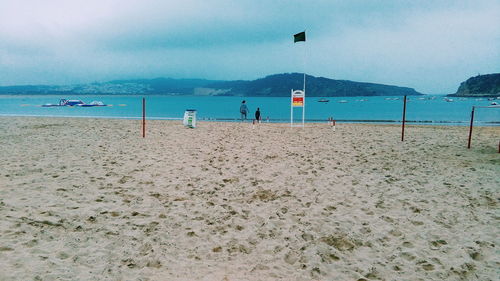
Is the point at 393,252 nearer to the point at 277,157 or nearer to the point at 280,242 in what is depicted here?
the point at 280,242

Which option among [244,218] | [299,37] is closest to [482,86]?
[299,37]

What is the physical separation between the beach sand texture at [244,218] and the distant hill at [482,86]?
15917 cm

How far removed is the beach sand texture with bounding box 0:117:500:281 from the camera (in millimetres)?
3391

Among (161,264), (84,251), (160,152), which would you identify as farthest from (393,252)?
(160,152)

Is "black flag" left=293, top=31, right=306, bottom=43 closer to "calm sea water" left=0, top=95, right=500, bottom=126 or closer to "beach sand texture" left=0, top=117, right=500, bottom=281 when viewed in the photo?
"beach sand texture" left=0, top=117, right=500, bottom=281

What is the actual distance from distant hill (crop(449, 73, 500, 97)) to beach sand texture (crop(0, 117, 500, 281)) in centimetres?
15917

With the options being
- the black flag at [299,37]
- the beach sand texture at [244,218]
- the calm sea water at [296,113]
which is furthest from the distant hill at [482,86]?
the beach sand texture at [244,218]

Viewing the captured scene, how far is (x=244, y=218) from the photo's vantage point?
185 inches

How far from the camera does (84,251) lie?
3592 millimetres

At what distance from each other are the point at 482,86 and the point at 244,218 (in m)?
186

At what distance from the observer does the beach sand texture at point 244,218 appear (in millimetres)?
3391

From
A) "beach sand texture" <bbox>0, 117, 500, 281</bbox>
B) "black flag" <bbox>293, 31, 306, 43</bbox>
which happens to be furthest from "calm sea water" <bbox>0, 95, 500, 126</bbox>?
"beach sand texture" <bbox>0, 117, 500, 281</bbox>

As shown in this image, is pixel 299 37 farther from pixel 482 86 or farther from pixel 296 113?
pixel 482 86

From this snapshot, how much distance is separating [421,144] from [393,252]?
9374mm
